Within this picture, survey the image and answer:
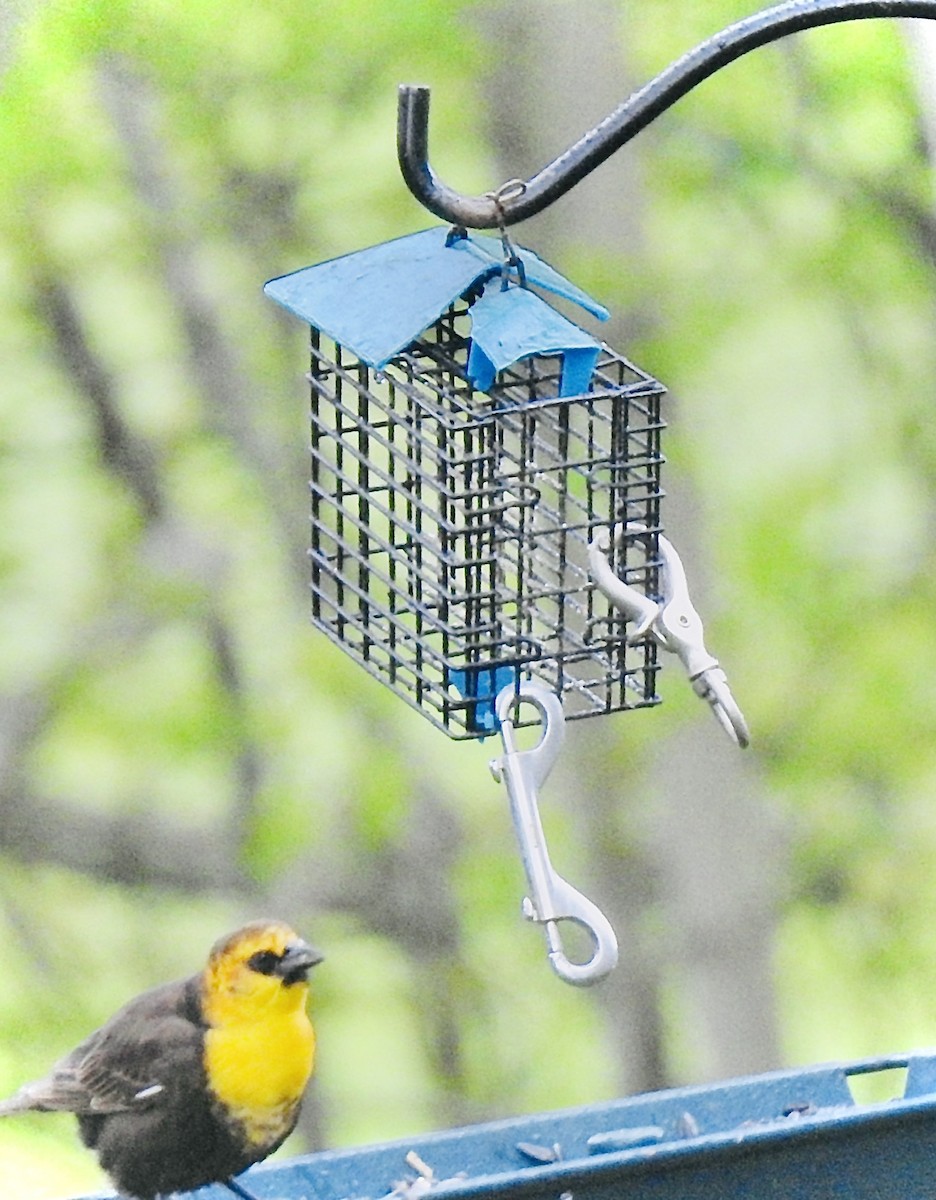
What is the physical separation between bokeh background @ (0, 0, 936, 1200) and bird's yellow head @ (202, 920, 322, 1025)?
53.2 inches

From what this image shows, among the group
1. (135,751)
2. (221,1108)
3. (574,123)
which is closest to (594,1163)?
(221,1108)

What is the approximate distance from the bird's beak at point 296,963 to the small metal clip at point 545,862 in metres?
0.42

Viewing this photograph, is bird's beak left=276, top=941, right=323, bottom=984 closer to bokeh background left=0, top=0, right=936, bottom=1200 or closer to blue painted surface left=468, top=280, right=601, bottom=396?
blue painted surface left=468, top=280, right=601, bottom=396

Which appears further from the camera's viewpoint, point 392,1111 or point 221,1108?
point 392,1111

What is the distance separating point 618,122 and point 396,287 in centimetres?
26

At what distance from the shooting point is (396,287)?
5.66 feet

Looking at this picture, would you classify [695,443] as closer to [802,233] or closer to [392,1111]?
[802,233]

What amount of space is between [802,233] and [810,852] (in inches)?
45.8

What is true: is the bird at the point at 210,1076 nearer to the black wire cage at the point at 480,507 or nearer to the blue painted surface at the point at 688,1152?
the blue painted surface at the point at 688,1152

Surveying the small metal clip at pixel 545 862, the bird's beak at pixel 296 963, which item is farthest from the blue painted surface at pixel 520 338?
the bird's beak at pixel 296 963

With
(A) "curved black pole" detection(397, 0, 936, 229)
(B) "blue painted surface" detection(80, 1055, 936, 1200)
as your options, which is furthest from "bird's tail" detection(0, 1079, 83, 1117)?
(A) "curved black pole" detection(397, 0, 936, 229)

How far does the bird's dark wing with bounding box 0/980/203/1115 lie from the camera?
2.05m

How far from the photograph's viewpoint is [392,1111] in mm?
3559

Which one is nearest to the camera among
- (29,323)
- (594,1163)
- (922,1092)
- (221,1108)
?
(594,1163)
